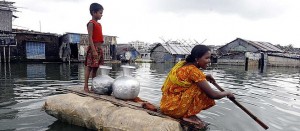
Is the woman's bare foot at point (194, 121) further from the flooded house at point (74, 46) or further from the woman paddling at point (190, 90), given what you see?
the flooded house at point (74, 46)

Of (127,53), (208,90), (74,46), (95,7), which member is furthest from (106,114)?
(127,53)

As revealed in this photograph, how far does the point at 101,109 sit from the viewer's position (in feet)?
13.9

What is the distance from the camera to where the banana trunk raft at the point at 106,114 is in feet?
11.7

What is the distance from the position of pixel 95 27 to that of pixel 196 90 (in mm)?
2598

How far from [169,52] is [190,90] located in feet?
109

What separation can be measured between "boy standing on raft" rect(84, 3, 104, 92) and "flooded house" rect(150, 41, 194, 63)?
31.6m

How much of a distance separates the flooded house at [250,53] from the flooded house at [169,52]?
5316 mm

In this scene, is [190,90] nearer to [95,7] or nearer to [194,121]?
[194,121]

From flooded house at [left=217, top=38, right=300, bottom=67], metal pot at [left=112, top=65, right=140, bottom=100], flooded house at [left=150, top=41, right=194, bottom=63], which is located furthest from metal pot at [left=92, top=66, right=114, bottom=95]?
flooded house at [left=150, top=41, right=194, bottom=63]

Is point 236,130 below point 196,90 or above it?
below

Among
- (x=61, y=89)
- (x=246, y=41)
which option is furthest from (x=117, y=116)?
(x=246, y=41)

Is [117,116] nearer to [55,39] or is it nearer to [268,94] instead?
[268,94]

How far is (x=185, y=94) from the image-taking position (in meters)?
3.63

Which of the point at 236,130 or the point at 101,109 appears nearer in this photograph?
the point at 101,109
